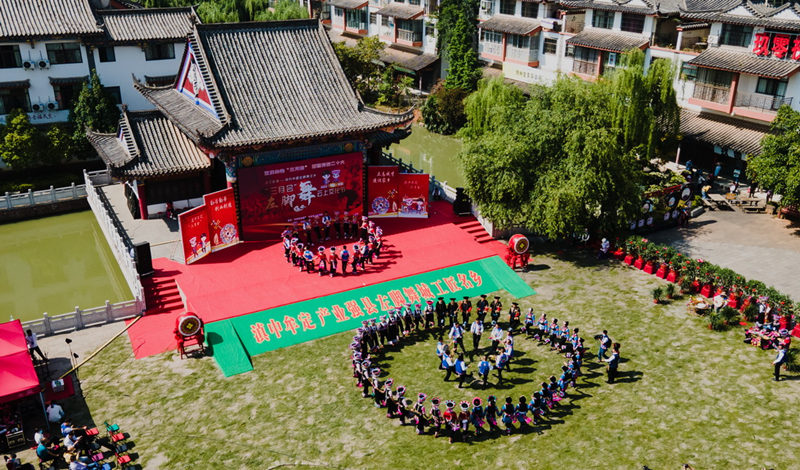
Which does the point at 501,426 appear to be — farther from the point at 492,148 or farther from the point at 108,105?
the point at 108,105

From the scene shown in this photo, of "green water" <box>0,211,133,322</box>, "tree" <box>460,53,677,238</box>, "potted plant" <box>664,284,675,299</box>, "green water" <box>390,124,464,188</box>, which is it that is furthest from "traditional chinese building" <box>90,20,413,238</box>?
"potted plant" <box>664,284,675,299</box>

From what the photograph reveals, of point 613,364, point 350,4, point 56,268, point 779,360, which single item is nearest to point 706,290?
point 779,360

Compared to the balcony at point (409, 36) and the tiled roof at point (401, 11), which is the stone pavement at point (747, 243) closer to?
the tiled roof at point (401, 11)

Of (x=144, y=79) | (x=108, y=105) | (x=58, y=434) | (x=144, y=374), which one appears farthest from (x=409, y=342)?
(x=144, y=79)

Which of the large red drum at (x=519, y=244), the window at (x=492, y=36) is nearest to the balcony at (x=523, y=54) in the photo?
the window at (x=492, y=36)

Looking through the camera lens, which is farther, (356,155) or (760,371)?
(356,155)

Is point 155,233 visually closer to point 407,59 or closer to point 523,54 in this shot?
point 523,54
